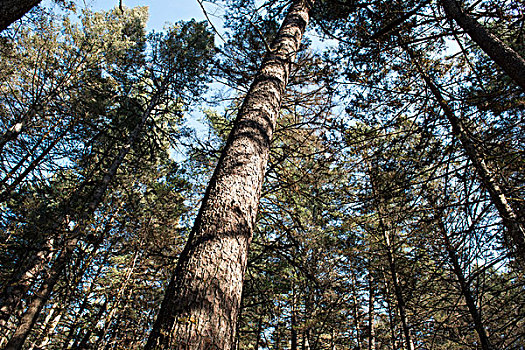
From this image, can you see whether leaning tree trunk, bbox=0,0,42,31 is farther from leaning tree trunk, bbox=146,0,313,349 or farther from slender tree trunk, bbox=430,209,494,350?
slender tree trunk, bbox=430,209,494,350

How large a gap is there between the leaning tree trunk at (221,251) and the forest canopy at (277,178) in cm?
1

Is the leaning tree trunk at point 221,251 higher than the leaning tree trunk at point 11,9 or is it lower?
lower

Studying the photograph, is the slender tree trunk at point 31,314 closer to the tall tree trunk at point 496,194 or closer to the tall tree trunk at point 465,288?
the tall tree trunk at point 465,288

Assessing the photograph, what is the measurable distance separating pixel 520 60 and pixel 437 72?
2177mm

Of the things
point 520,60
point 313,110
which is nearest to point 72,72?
point 313,110

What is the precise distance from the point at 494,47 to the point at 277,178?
10.2 ft

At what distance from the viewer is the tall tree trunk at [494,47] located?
2618 mm

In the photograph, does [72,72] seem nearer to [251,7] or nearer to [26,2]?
[251,7]

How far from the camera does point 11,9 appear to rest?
2012 mm

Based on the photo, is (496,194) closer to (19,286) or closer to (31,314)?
(31,314)

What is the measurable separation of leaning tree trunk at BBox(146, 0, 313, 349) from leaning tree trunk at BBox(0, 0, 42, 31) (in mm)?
1969

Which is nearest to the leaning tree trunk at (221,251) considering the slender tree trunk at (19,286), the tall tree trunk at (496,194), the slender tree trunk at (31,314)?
the tall tree trunk at (496,194)

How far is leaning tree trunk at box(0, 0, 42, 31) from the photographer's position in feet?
6.48

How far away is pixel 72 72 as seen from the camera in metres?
7.79
